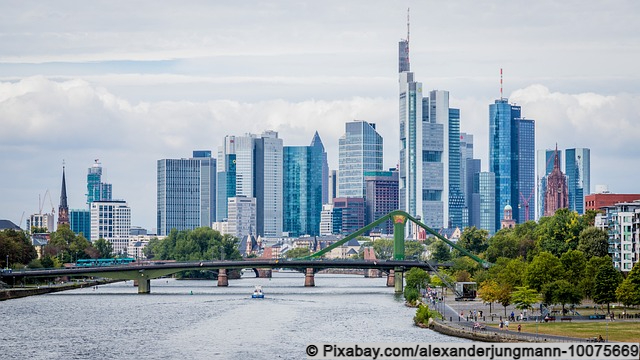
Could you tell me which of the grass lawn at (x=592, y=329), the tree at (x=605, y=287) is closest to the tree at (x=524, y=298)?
the tree at (x=605, y=287)

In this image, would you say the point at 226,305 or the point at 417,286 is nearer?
the point at 226,305

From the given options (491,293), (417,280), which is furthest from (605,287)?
(417,280)

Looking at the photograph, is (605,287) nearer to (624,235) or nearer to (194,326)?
(194,326)

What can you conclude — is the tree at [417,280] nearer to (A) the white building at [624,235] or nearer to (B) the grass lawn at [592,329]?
(A) the white building at [624,235]

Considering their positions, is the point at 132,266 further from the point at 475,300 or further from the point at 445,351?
the point at 445,351

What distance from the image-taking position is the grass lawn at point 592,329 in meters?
96.6

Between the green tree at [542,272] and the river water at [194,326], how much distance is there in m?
13.1

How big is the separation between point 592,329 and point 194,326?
3822cm

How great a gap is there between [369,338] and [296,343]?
281 inches

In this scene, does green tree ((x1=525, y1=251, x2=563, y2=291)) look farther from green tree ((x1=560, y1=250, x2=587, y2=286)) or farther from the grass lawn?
the grass lawn

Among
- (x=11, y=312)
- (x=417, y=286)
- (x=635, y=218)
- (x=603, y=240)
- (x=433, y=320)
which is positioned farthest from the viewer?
(x=417, y=286)

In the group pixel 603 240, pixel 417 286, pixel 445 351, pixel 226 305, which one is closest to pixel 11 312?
pixel 226 305

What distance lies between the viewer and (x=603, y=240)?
170 meters

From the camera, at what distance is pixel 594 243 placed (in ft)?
553
